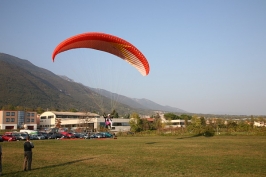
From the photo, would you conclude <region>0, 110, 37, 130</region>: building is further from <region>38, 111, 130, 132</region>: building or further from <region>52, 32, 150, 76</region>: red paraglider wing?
<region>52, 32, 150, 76</region>: red paraglider wing

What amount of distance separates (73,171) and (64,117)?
3594 inches

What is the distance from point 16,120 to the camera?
84250mm

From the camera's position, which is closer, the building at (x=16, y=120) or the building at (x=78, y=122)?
the building at (x=78, y=122)

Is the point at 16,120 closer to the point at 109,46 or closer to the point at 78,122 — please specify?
the point at 78,122

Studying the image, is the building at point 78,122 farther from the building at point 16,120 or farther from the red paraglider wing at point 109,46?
the red paraglider wing at point 109,46

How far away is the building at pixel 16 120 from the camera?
80312 mm

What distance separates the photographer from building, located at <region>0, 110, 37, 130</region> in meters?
80.3

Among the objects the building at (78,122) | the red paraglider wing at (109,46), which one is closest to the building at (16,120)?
the building at (78,122)

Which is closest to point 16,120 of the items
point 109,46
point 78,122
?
point 78,122

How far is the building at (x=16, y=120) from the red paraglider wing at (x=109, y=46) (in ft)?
225

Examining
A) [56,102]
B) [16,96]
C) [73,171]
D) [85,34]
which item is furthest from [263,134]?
[56,102]

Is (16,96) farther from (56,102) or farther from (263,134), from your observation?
(263,134)

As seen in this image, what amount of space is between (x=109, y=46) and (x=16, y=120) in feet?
245

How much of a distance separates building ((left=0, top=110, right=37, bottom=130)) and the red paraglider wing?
6871 cm
